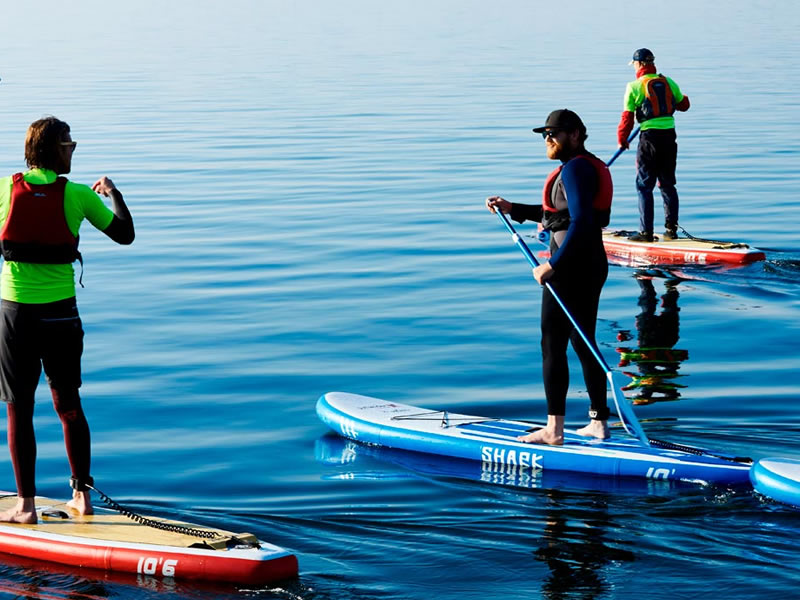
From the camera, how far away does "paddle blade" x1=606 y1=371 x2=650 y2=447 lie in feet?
24.3

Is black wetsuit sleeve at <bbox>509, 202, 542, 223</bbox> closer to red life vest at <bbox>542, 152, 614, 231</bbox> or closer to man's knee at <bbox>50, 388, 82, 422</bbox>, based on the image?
red life vest at <bbox>542, 152, 614, 231</bbox>

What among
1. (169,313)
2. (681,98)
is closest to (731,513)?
(169,313)

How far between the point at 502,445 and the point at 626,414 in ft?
2.38

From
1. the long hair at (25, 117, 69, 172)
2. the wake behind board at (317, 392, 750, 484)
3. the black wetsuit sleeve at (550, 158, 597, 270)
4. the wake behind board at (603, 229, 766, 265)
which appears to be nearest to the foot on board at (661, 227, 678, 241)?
the wake behind board at (603, 229, 766, 265)

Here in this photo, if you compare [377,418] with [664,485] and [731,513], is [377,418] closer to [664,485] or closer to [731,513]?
[664,485]

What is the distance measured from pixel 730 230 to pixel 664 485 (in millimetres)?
9183

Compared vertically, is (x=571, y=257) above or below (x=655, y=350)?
above

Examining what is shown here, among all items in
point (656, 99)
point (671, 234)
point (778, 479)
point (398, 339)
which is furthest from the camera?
point (671, 234)

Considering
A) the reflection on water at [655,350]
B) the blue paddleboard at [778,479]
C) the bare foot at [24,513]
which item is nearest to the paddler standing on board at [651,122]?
the reflection on water at [655,350]

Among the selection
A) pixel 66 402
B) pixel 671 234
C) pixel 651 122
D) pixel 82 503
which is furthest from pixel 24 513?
pixel 671 234

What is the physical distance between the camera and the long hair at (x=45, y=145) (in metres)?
6.00

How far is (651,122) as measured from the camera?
13.8 metres

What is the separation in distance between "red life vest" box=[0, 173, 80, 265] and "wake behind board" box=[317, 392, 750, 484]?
277cm

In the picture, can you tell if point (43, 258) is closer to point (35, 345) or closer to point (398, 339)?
point (35, 345)
